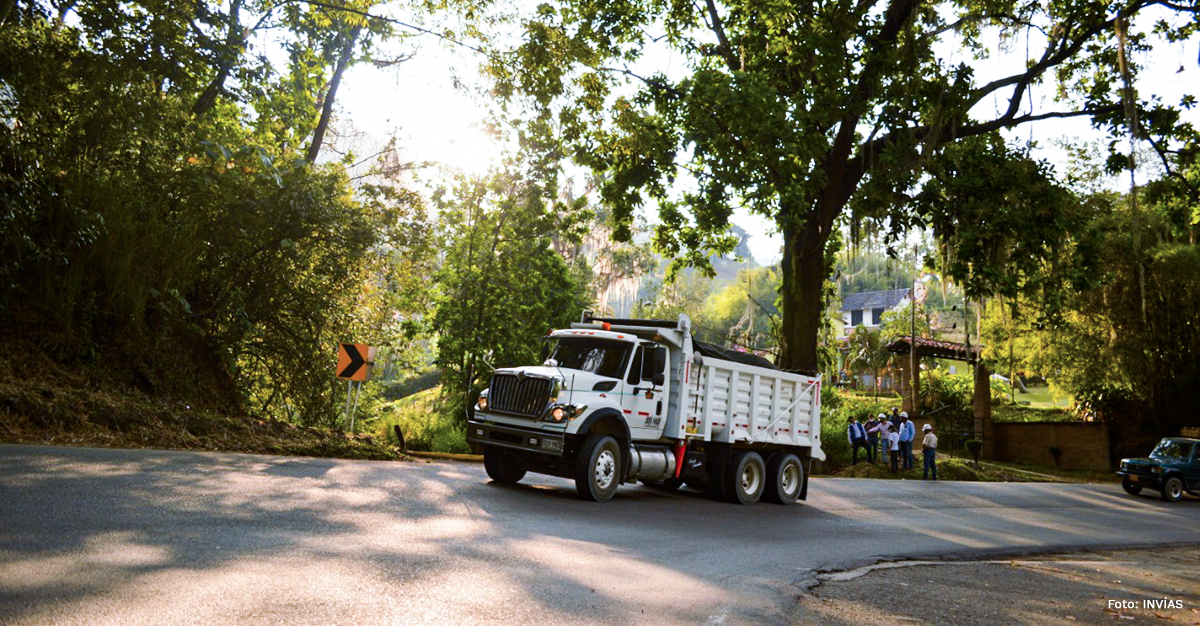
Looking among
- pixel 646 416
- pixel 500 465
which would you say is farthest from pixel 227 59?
pixel 646 416

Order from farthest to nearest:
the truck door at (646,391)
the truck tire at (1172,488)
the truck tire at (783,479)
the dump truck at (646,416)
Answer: the truck tire at (1172,488) < the truck tire at (783,479) < the truck door at (646,391) < the dump truck at (646,416)

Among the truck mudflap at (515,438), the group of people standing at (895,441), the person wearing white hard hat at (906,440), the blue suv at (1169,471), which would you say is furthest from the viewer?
the person wearing white hard hat at (906,440)

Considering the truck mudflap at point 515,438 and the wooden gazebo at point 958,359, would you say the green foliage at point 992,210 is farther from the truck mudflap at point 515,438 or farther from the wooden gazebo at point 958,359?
the wooden gazebo at point 958,359

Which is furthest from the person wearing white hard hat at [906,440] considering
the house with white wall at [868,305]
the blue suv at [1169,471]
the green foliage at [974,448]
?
the house with white wall at [868,305]

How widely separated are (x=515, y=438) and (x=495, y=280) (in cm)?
1277

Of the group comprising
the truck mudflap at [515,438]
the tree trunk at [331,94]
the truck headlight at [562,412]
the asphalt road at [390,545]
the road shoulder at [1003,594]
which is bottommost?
the road shoulder at [1003,594]

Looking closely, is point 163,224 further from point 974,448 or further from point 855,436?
point 974,448

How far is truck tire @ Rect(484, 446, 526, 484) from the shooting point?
12875mm

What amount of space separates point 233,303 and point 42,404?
5.35 m

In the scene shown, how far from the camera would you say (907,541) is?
440 inches

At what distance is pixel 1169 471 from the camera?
74.0 feet

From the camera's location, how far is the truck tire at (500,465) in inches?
507

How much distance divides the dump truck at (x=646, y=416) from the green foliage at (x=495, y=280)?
984cm

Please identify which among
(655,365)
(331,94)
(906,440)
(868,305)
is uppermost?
(868,305)
